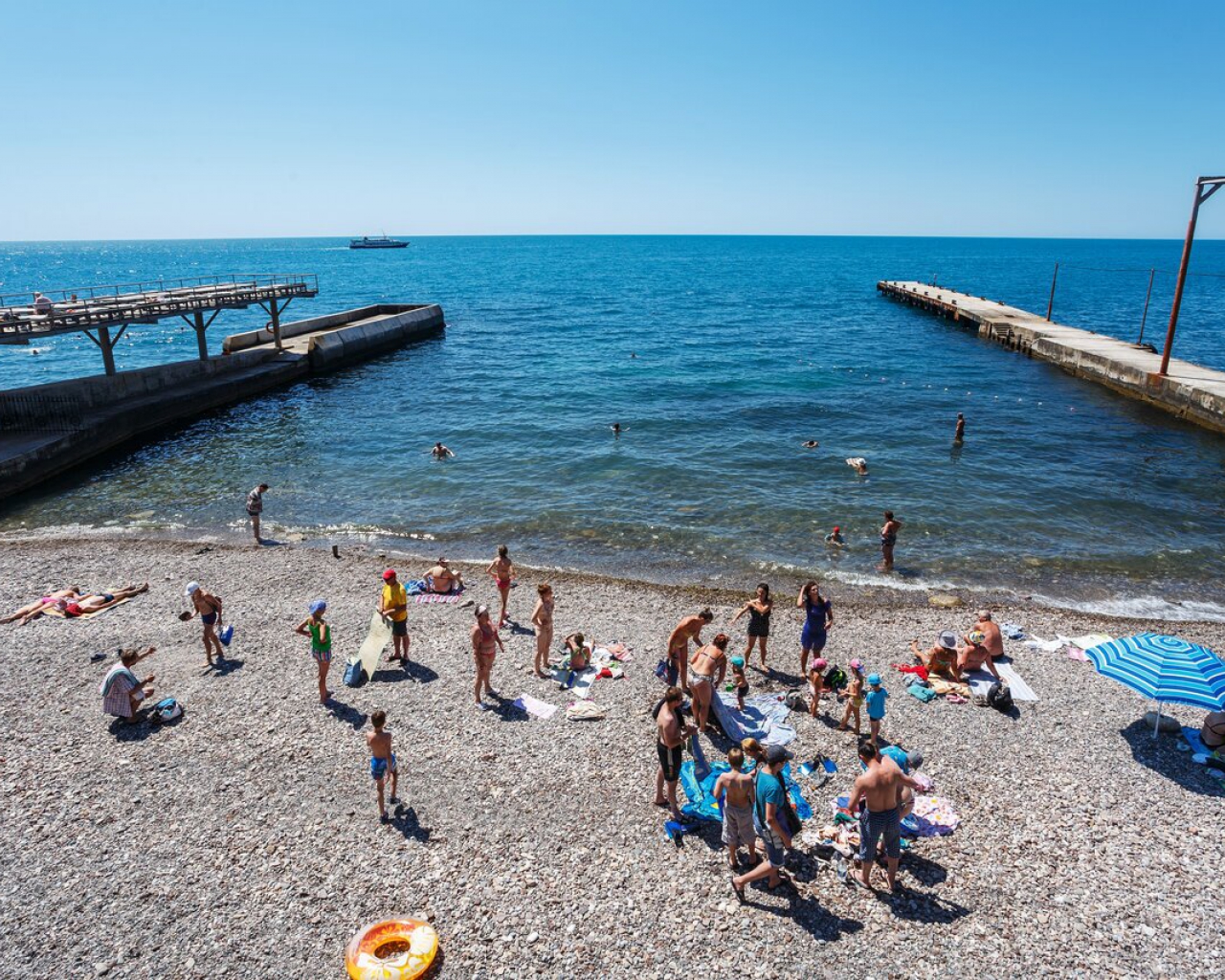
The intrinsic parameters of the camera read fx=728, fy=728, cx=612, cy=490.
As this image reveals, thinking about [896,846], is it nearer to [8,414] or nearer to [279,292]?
[8,414]

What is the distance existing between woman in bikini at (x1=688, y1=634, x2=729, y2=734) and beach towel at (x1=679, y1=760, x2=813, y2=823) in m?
0.74

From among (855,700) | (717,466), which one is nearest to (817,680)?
(855,700)

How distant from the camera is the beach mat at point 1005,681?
12047 millimetres

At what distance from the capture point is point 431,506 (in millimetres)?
23062

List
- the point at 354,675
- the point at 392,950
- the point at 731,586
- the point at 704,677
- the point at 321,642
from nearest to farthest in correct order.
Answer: the point at 392,950 < the point at 704,677 < the point at 321,642 < the point at 354,675 < the point at 731,586

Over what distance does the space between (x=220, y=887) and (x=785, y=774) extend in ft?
23.2

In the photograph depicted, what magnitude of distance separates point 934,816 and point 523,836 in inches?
204

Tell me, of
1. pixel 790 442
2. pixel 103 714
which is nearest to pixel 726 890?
pixel 103 714

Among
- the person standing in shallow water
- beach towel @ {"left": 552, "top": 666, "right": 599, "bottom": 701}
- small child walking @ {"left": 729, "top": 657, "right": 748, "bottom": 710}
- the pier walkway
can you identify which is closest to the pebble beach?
beach towel @ {"left": 552, "top": 666, "right": 599, "bottom": 701}

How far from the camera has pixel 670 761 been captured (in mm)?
9000

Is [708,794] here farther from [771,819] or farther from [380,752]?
[380,752]

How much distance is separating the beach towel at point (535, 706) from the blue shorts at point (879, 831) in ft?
16.7

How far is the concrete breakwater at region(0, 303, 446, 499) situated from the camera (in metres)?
24.6

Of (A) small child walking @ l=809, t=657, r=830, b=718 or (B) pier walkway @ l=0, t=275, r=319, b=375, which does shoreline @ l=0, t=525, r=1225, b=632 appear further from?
(B) pier walkway @ l=0, t=275, r=319, b=375
